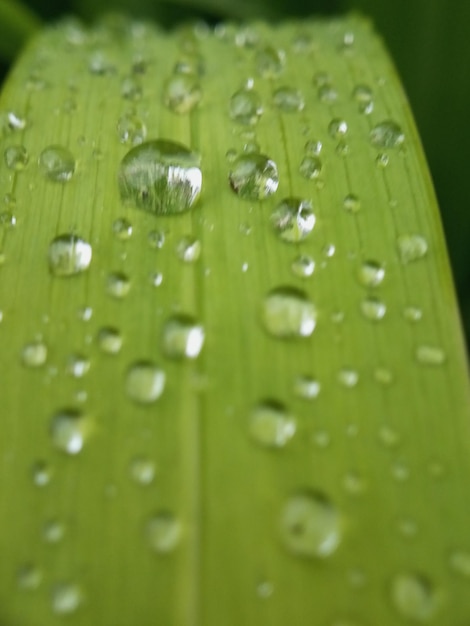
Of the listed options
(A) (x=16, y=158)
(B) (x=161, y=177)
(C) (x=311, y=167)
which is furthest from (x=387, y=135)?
(A) (x=16, y=158)

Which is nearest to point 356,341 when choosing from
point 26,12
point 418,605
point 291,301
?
point 291,301

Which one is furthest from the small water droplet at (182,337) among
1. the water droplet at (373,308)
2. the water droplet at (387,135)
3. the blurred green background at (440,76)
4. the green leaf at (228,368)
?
the blurred green background at (440,76)

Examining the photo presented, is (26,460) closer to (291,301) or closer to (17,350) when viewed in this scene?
(17,350)

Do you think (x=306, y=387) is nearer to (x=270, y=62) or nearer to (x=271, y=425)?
(x=271, y=425)

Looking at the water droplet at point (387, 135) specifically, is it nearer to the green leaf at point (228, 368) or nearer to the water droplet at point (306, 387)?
the green leaf at point (228, 368)

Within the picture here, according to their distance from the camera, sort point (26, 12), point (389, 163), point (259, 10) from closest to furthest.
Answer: point (389, 163)
point (26, 12)
point (259, 10)

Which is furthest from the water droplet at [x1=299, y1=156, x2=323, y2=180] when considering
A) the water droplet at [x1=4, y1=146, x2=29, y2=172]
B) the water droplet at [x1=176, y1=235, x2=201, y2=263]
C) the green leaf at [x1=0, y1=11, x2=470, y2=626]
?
the water droplet at [x1=4, y1=146, x2=29, y2=172]
